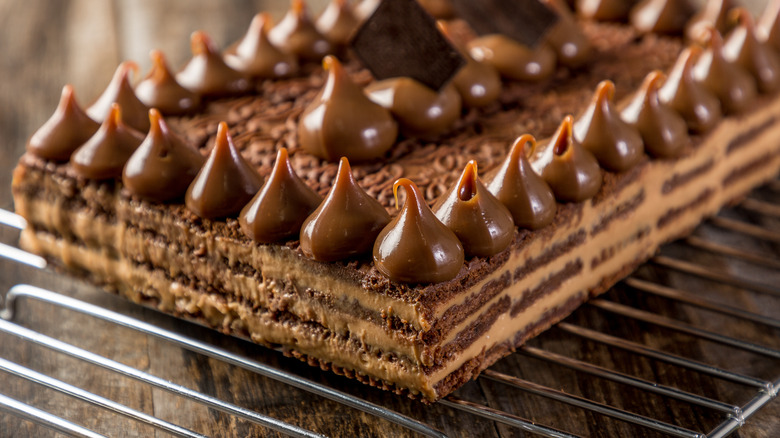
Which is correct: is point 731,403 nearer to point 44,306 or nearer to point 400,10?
point 400,10

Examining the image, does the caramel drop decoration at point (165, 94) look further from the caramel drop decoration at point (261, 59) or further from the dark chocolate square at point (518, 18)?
the dark chocolate square at point (518, 18)

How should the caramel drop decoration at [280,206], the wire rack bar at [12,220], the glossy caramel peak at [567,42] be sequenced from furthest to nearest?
the glossy caramel peak at [567,42], the wire rack bar at [12,220], the caramel drop decoration at [280,206]

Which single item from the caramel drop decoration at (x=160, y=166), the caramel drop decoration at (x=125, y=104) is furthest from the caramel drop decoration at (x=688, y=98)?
the caramel drop decoration at (x=125, y=104)

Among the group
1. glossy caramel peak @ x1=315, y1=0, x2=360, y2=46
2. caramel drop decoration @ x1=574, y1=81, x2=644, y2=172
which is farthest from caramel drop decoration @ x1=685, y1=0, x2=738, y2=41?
glossy caramel peak @ x1=315, y1=0, x2=360, y2=46

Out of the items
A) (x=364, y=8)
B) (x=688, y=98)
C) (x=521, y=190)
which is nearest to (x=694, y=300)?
(x=688, y=98)

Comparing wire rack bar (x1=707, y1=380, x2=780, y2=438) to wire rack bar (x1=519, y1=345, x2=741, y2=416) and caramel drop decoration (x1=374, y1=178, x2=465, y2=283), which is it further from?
caramel drop decoration (x1=374, y1=178, x2=465, y2=283)

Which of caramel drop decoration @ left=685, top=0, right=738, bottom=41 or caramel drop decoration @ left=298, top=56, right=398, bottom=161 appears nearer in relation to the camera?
caramel drop decoration @ left=298, top=56, right=398, bottom=161
